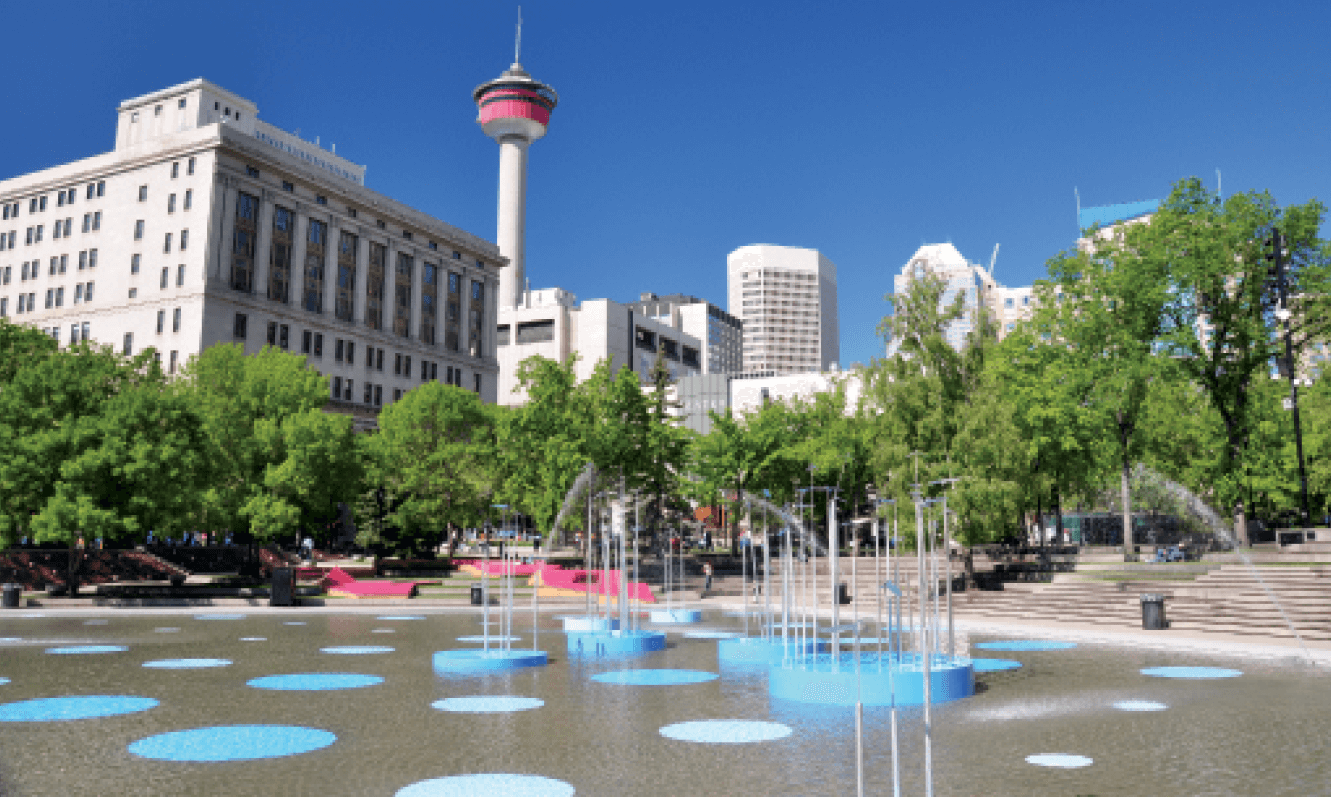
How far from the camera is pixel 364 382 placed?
4053 inches

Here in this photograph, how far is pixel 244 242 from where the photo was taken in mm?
91875

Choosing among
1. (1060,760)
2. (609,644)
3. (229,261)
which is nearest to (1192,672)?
(1060,760)

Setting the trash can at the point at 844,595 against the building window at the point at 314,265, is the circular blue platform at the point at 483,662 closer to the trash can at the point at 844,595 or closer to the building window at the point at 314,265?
the trash can at the point at 844,595

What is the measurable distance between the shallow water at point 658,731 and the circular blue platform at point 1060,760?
17 cm

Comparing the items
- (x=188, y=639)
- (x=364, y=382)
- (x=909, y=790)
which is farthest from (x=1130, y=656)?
(x=364, y=382)

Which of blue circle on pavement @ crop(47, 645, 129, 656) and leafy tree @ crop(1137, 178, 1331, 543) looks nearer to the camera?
blue circle on pavement @ crop(47, 645, 129, 656)

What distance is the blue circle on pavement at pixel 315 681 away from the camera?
56.6ft

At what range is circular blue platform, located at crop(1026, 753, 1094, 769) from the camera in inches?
431

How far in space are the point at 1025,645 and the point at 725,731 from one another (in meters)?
15.2

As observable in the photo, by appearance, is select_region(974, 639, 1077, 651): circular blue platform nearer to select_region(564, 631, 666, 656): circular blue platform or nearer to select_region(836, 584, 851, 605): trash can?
select_region(564, 631, 666, 656): circular blue platform

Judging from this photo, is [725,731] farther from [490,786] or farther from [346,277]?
[346,277]

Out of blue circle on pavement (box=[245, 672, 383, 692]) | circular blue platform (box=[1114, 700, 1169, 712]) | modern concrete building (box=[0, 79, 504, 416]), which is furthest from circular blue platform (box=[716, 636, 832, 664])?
modern concrete building (box=[0, 79, 504, 416])

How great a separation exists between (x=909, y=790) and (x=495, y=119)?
19342 cm

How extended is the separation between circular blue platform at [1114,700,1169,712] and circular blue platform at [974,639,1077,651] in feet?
27.9
